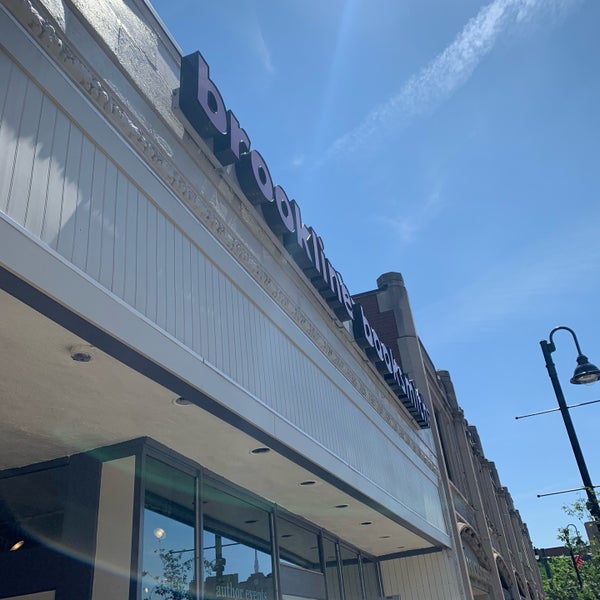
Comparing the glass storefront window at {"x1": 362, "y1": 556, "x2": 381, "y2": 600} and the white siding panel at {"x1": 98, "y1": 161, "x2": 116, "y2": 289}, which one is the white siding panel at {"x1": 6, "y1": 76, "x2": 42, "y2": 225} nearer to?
the white siding panel at {"x1": 98, "y1": 161, "x2": 116, "y2": 289}

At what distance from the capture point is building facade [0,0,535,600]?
4.62 m

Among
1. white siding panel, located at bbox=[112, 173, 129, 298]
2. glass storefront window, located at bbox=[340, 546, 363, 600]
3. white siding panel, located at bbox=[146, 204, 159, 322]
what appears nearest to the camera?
white siding panel, located at bbox=[112, 173, 129, 298]

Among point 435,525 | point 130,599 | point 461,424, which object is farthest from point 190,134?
point 461,424

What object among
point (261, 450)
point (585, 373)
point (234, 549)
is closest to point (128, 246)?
point (261, 450)

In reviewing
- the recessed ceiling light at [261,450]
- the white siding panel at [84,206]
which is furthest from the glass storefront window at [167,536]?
the white siding panel at [84,206]

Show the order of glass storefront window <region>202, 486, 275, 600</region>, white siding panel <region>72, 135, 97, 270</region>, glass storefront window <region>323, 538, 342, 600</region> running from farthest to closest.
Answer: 1. glass storefront window <region>323, 538, 342, 600</region>
2. glass storefront window <region>202, 486, 275, 600</region>
3. white siding panel <region>72, 135, 97, 270</region>

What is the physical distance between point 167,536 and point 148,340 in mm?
2837

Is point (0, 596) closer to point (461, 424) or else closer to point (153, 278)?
point (153, 278)

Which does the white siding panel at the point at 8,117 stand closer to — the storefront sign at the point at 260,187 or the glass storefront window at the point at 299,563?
the storefront sign at the point at 260,187

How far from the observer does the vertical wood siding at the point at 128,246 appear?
4.38 m

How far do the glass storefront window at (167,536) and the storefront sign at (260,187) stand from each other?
3.68 metres

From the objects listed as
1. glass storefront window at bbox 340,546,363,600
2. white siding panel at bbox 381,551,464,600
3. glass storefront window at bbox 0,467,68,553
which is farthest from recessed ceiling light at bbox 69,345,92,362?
white siding panel at bbox 381,551,464,600

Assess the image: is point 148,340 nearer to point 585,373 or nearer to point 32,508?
point 32,508

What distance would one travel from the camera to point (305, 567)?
35.2ft
